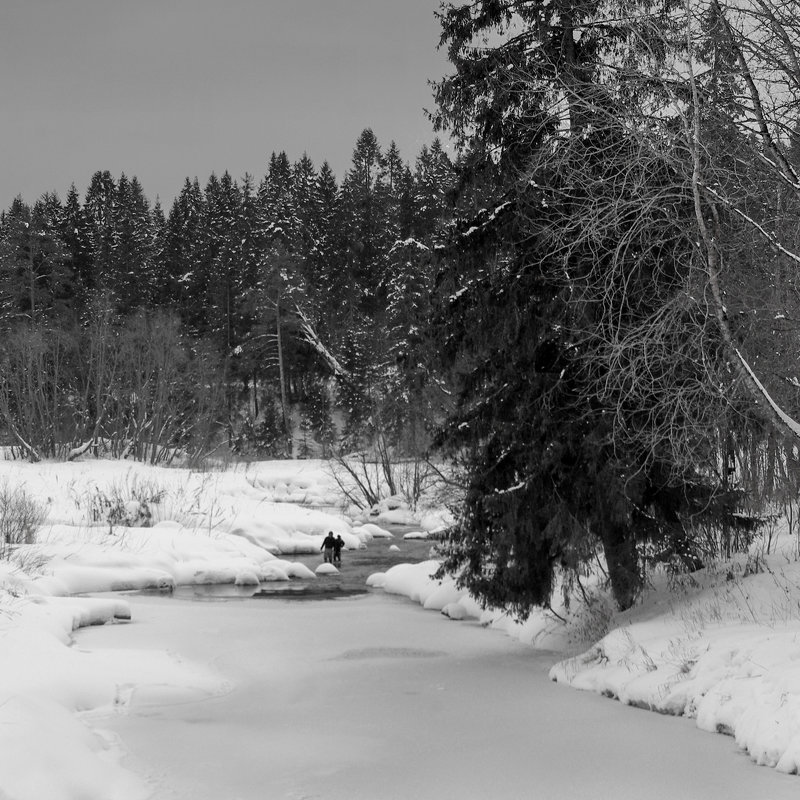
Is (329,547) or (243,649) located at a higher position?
(243,649)

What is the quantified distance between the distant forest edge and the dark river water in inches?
376

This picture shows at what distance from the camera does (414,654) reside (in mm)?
11820

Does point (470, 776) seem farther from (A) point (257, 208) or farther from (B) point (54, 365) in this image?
(A) point (257, 208)

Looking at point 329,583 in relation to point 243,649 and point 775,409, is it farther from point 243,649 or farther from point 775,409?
point 775,409

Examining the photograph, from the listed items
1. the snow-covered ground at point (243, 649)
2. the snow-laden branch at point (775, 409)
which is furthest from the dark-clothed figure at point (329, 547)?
→ the snow-laden branch at point (775, 409)

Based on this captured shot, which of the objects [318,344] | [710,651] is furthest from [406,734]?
[318,344]

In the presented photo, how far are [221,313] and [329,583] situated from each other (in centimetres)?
4146

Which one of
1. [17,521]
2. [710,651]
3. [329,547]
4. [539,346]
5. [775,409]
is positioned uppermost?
[539,346]

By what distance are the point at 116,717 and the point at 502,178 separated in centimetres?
784

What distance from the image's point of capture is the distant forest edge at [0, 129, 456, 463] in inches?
1630

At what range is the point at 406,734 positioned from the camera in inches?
306

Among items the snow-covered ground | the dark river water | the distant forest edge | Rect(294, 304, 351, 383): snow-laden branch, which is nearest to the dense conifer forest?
the snow-covered ground

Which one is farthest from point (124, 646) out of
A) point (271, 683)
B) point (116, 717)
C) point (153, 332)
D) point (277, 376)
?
point (277, 376)

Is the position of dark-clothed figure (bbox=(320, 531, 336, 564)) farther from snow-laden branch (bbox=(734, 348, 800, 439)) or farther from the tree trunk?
snow-laden branch (bbox=(734, 348, 800, 439))
